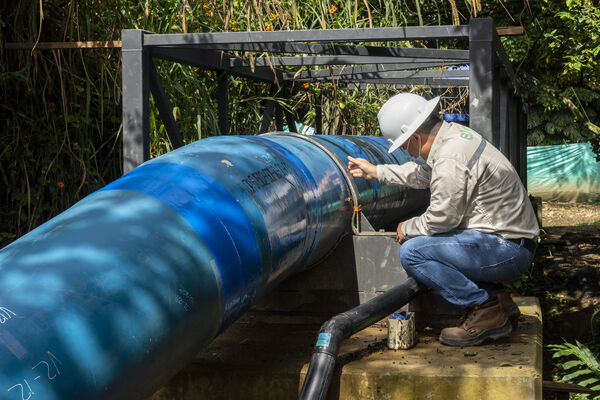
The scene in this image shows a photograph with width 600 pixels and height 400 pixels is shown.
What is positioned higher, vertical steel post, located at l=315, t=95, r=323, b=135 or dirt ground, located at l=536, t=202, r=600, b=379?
vertical steel post, located at l=315, t=95, r=323, b=135

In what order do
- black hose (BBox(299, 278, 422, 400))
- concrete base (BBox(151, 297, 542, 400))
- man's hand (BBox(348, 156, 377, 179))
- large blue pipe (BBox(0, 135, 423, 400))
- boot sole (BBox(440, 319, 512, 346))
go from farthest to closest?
man's hand (BBox(348, 156, 377, 179)) → boot sole (BBox(440, 319, 512, 346)) → concrete base (BBox(151, 297, 542, 400)) → black hose (BBox(299, 278, 422, 400)) → large blue pipe (BBox(0, 135, 423, 400))

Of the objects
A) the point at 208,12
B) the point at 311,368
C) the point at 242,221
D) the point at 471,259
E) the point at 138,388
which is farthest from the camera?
the point at 208,12

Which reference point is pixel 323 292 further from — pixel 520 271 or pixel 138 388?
pixel 138 388

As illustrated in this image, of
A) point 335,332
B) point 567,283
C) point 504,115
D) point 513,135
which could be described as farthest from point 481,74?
point 513,135

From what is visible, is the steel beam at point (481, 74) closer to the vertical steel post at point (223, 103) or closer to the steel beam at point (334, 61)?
the steel beam at point (334, 61)

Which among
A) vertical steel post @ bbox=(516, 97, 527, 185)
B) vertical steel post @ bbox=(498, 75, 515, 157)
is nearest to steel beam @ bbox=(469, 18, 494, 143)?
vertical steel post @ bbox=(498, 75, 515, 157)

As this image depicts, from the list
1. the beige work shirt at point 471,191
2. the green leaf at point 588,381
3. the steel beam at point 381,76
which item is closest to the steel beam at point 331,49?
the beige work shirt at point 471,191

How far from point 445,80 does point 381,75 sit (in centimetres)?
87

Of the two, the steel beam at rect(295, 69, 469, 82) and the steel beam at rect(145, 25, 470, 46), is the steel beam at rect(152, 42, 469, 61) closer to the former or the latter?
the steel beam at rect(145, 25, 470, 46)

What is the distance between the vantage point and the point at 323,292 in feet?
14.7

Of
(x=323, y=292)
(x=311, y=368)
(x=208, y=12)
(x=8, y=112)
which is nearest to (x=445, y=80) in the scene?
(x=208, y=12)

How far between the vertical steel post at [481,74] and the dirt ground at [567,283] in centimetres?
260

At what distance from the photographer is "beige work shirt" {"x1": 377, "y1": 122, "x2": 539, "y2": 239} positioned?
353 cm

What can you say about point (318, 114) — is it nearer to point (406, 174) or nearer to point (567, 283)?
point (567, 283)
